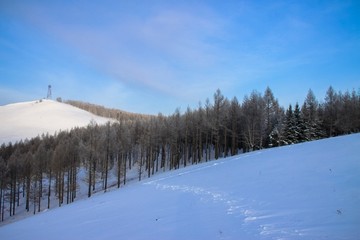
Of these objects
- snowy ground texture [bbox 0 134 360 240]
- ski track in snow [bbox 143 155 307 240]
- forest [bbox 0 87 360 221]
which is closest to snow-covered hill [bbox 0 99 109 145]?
forest [bbox 0 87 360 221]

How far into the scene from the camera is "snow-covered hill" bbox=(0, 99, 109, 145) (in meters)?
141

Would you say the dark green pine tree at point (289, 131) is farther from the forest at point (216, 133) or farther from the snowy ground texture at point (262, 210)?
the snowy ground texture at point (262, 210)

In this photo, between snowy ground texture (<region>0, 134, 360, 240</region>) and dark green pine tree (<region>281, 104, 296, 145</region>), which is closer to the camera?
snowy ground texture (<region>0, 134, 360, 240</region>)

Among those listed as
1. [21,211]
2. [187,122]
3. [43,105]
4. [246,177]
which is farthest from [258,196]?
[43,105]

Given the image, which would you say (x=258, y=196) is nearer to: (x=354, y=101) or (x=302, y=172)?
(x=302, y=172)

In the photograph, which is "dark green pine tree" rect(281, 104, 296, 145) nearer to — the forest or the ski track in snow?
the forest

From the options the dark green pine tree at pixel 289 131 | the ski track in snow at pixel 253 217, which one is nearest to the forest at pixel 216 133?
the dark green pine tree at pixel 289 131

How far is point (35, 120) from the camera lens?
16662cm

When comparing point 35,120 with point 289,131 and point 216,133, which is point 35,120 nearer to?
point 216,133

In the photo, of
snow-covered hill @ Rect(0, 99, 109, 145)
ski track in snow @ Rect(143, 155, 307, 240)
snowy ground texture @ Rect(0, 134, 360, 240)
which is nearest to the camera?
ski track in snow @ Rect(143, 155, 307, 240)

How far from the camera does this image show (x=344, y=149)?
A: 19891 millimetres

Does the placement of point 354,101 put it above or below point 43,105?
below

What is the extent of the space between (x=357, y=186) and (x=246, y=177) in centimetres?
821

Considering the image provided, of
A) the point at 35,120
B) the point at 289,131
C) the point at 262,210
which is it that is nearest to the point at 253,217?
the point at 262,210
